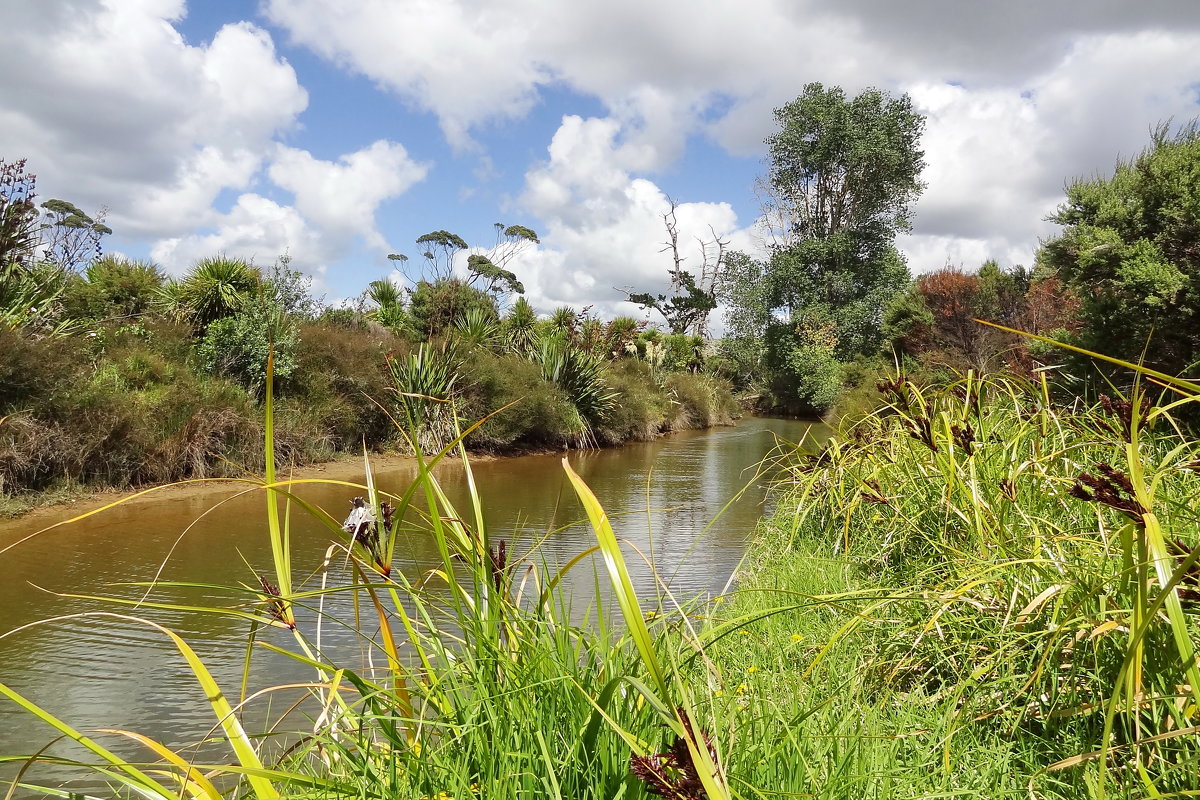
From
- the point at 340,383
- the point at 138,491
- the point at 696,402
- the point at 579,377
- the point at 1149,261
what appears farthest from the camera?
the point at 696,402

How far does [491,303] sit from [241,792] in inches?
729

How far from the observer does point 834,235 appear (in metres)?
29.1

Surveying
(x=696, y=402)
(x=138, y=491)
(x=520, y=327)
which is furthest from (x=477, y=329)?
(x=138, y=491)

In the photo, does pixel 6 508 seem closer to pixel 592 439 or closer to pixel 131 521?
pixel 131 521

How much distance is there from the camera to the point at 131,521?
7426mm

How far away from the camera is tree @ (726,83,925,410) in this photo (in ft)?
91.9

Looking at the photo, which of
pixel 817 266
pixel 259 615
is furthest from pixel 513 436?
pixel 817 266

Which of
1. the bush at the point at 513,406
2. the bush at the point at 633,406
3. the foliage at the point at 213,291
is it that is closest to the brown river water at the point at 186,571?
the bush at the point at 513,406

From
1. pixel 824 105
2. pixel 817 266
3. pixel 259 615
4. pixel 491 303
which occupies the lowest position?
pixel 259 615

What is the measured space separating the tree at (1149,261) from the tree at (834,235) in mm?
16825

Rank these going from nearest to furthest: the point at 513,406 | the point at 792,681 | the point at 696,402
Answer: the point at 792,681, the point at 513,406, the point at 696,402

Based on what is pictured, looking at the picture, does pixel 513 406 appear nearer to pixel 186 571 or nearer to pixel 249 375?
pixel 249 375

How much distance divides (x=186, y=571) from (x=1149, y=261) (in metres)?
10.5

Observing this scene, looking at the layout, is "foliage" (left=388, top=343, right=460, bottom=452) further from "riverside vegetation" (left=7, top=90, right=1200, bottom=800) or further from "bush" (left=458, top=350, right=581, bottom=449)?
"riverside vegetation" (left=7, top=90, right=1200, bottom=800)
